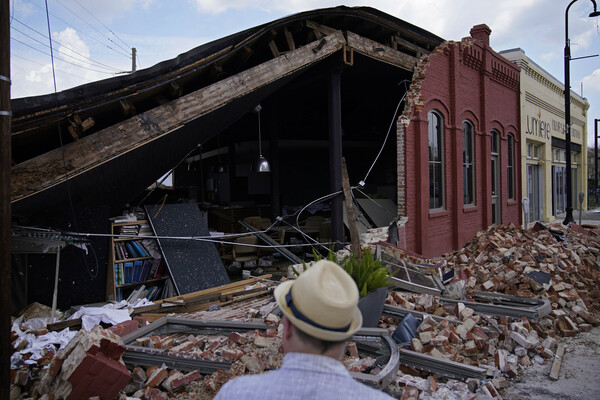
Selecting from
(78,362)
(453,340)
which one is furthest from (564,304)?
(78,362)

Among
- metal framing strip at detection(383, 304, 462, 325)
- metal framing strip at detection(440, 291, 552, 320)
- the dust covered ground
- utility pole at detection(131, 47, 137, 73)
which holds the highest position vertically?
utility pole at detection(131, 47, 137, 73)

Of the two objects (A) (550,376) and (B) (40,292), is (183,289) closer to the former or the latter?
(B) (40,292)

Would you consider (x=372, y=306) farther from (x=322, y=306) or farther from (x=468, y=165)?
(x=468, y=165)

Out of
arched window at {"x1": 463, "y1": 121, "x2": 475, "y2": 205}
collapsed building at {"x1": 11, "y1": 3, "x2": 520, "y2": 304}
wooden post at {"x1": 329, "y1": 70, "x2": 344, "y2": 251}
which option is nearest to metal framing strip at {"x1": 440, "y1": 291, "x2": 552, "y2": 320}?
wooden post at {"x1": 329, "y1": 70, "x2": 344, "y2": 251}

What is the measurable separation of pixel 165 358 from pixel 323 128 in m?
13.2

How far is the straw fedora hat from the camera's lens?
1486 mm

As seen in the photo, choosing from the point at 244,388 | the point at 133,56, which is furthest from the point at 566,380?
the point at 133,56

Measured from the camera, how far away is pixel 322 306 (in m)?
1.48

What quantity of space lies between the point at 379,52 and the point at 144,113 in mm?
5786

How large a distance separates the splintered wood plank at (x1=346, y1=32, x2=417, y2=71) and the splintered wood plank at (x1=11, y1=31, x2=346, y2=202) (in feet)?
5.46

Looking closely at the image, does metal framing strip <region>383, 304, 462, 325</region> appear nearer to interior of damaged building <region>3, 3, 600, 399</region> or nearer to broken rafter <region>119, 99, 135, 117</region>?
interior of damaged building <region>3, 3, 600, 399</region>

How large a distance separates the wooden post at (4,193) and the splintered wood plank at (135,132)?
56.7 inches

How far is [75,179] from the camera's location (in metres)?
5.32

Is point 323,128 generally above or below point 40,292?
above
